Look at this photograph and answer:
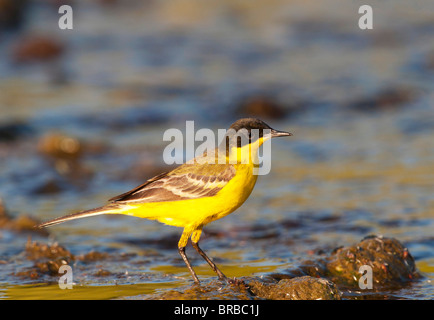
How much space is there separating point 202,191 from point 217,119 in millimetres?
9650

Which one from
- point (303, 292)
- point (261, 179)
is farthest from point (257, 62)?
point (303, 292)

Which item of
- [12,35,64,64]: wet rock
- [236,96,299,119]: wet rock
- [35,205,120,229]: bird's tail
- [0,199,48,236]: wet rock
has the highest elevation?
[12,35,64,64]: wet rock

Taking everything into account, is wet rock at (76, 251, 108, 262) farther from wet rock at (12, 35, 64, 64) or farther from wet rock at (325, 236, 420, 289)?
wet rock at (12, 35, 64, 64)

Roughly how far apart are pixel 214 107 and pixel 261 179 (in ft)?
16.9

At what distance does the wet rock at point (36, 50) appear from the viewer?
72.0 feet

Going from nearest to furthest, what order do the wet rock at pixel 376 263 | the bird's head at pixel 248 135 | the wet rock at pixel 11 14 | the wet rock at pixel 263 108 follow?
the bird's head at pixel 248 135, the wet rock at pixel 376 263, the wet rock at pixel 263 108, the wet rock at pixel 11 14

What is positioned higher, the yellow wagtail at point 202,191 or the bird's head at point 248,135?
the bird's head at point 248,135

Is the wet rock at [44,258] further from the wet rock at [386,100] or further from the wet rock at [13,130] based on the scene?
the wet rock at [386,100]

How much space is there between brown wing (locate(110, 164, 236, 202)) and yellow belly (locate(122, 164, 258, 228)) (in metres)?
0.05

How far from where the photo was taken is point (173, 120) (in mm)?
16906

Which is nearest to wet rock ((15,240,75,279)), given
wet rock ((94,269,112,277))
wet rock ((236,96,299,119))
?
wet rock ((94,269,112,277))

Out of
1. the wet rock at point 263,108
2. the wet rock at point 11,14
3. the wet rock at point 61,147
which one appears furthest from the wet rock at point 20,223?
the wet rock at point 11,14

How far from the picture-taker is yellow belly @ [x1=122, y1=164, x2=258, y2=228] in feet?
24.3
